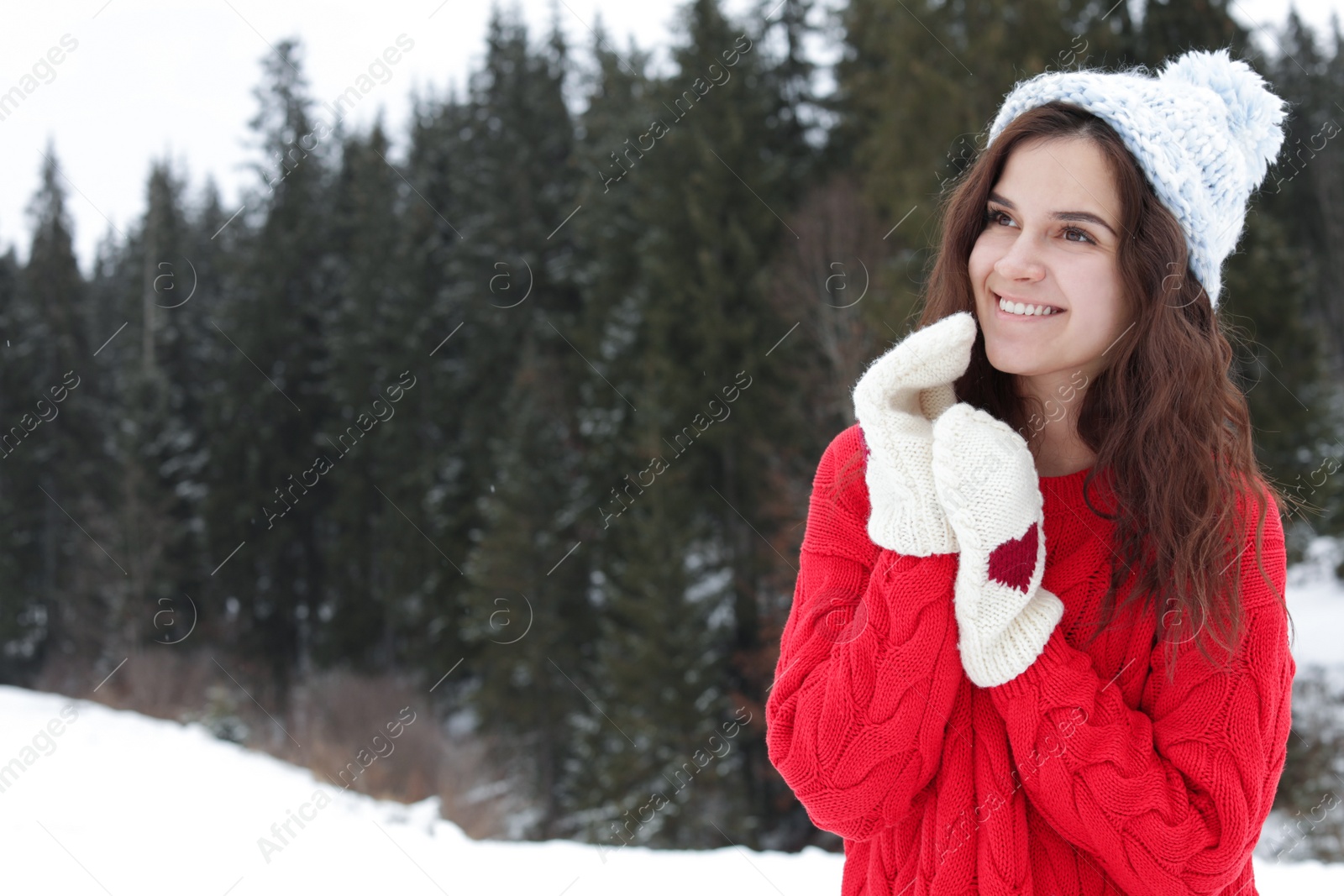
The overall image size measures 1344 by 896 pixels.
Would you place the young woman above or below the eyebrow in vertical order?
Result: below

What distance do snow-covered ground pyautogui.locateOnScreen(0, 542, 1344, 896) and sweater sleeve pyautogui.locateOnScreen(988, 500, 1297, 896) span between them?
7.53ft

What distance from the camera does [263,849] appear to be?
4512 millimetres

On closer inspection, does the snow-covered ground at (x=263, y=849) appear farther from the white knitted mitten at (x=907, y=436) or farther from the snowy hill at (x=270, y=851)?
the white knitted mitten at (x=907, y=436)

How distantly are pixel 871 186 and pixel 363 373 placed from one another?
556 inches

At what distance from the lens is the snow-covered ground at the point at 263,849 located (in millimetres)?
3691

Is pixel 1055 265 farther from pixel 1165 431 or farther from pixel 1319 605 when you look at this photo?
pixel 1319 605

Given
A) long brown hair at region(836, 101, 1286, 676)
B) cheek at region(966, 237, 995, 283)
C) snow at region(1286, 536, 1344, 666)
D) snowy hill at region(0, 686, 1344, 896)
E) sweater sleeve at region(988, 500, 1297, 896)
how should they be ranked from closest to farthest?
sweater sleeve at region(988, 500, 1297, 896)
long brown hair at region(836, 101, 1286, 676)
cheek at region(966, 237, 995, 283)
snowy hill at region(0, 686, 1344, 896)
snow at region(1286, 536, 1344, 666)

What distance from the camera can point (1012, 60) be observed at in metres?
11.2

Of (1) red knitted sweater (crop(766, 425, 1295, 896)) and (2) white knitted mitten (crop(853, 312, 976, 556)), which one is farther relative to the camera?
(2) white knitted mitten (crop(853, 312, 976, 556))

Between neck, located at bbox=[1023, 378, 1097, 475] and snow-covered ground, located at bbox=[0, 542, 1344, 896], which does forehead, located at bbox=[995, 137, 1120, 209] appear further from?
snow-covered ground, located at bbox=[0, 542, 1344, 896]

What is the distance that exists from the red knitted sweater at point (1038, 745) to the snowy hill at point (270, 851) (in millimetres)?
2200

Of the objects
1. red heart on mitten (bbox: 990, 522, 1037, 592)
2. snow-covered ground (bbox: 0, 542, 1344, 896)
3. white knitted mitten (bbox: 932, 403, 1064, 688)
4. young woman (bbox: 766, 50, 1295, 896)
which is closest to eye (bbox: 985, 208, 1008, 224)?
young woman (bbox: 766, 50, 1295, 896)

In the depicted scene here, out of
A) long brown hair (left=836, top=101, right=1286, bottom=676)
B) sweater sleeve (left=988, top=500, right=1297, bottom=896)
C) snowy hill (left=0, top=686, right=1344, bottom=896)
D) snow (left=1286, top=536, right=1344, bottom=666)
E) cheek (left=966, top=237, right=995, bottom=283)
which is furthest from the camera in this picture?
snow (left=1286, top=536, right=1344, bottom=666)

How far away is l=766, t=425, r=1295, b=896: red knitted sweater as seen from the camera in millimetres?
1354
